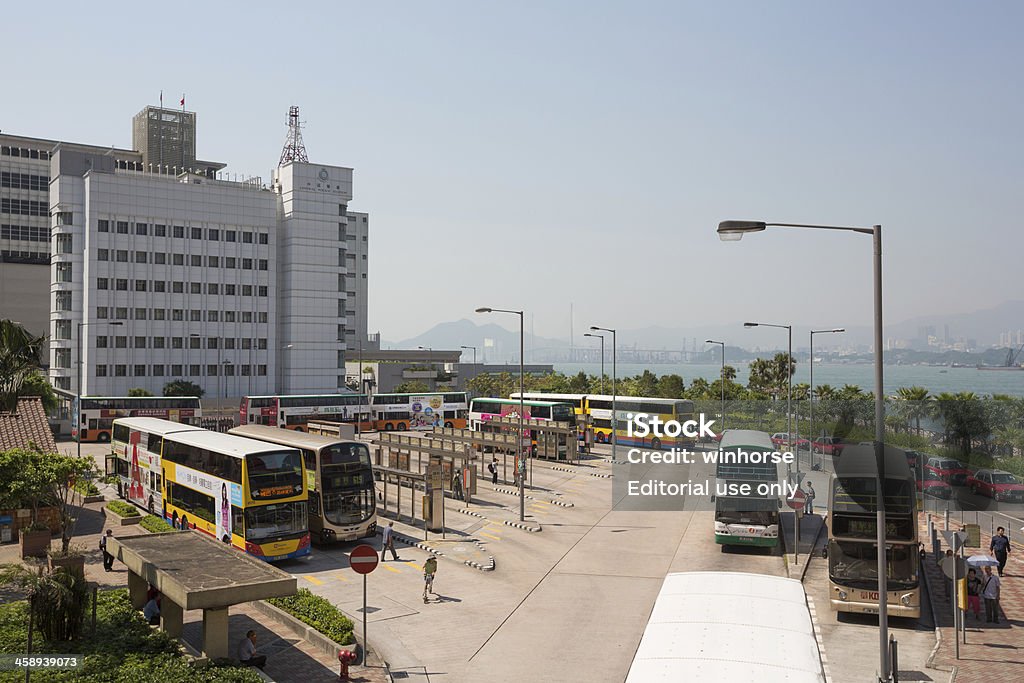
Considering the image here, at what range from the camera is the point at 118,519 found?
31.9 m

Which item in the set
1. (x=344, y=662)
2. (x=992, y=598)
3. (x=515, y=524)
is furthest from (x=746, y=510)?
(x=344, y=662)

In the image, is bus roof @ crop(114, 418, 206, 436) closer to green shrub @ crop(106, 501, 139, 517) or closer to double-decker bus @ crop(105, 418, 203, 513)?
double-decker bus @ crop(105, 418, 203, 513)

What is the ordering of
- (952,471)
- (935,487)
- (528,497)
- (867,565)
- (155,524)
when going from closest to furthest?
(867,565) → (155,524) → (935,487) → (952,471) → (528,497)

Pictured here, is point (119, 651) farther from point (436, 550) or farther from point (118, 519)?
point (118, 519)

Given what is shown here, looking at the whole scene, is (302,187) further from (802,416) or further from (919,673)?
(919,673)

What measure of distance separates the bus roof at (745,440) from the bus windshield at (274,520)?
14.2m

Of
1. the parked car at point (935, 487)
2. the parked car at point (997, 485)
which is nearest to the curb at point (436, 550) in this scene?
the parked car at point (935, 487)

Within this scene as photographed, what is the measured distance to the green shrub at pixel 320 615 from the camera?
57.6 ft

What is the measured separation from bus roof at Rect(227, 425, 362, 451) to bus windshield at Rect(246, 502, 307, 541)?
305 cm

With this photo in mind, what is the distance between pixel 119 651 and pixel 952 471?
36.7m

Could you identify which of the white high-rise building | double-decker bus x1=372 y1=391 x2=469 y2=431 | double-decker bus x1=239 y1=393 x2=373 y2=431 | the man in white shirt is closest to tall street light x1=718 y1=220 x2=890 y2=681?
the man in white shirt

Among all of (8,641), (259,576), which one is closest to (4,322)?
(8,641)

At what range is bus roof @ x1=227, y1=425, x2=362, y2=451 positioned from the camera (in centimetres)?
2829

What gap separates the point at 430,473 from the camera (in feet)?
115
